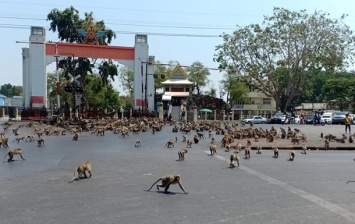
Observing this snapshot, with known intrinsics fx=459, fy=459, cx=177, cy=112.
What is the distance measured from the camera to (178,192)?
32.6ft

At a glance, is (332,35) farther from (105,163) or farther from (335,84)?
(105,163)

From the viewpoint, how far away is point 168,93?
73188 mm

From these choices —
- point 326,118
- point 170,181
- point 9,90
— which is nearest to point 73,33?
point 326,118

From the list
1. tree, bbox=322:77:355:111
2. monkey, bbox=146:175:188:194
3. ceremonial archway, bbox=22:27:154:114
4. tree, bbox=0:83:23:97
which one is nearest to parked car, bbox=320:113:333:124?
ceremonial archway, bbox=22:27:154:114

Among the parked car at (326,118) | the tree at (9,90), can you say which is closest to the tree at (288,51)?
the parked car at (326,118)

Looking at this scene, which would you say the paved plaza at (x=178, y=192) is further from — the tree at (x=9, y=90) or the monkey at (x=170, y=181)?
the tree at (x=9, y=90)

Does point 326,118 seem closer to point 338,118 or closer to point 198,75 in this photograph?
point 338,118

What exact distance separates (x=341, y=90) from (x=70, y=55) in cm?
5085

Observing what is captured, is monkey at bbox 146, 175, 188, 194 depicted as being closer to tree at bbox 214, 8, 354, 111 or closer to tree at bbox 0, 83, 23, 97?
tree at bbox 214, 8, 354, 111

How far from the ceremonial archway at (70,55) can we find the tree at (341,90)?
40165 mm

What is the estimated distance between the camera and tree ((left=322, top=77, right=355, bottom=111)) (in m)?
81.1

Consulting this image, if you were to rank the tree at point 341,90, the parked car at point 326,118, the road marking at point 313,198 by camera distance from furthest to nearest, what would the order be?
1. the tree at point 341,90
2. the parked car at point 326,118
3. the road marking at point 313,198

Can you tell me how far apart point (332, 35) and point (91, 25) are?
32.1 meters

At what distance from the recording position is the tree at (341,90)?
8106 cm
